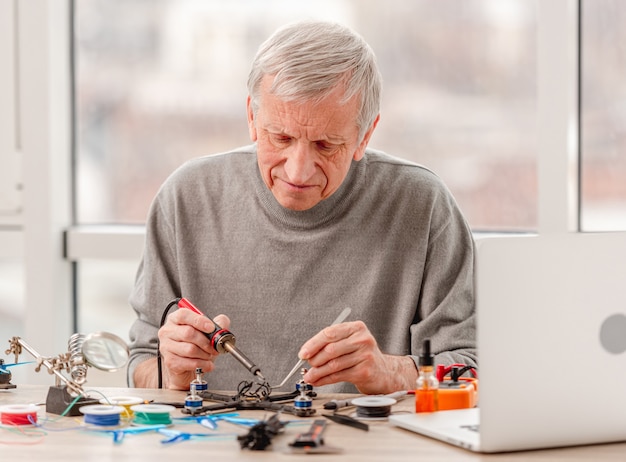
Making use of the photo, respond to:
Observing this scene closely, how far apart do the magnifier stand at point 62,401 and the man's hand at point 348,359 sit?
383 mm

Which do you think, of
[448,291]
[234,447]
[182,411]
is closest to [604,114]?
[448,291]

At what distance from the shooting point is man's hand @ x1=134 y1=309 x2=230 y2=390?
1.70m

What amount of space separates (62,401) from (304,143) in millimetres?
737

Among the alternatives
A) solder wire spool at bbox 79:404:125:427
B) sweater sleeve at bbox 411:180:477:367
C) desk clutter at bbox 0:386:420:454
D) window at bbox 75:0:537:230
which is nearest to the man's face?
sweater sleeve at bbox 411:180:477:367

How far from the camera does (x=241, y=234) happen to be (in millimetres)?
2236

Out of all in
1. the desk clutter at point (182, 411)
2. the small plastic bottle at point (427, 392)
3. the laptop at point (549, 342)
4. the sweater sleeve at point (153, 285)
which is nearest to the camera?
the laptop at point (549, 342)

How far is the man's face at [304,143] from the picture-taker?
1943 millimetres

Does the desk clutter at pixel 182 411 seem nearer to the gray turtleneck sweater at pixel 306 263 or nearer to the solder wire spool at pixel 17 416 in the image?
the solder wire spool at pixel 17 416

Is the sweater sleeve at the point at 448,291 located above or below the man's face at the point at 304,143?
below

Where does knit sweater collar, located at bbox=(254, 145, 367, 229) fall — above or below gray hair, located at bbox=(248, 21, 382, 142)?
below

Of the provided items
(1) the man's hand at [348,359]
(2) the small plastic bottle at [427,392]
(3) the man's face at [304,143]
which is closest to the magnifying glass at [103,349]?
(1) the man's hand at [348,359]

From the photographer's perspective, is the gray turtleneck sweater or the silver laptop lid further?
the gray turtleneck sweater

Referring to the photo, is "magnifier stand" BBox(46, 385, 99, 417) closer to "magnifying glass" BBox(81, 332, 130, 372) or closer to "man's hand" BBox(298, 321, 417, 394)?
"magnifying glass" BBox(81, 332, 130, 372)

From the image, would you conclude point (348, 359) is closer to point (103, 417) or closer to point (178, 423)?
point (178, 423)
